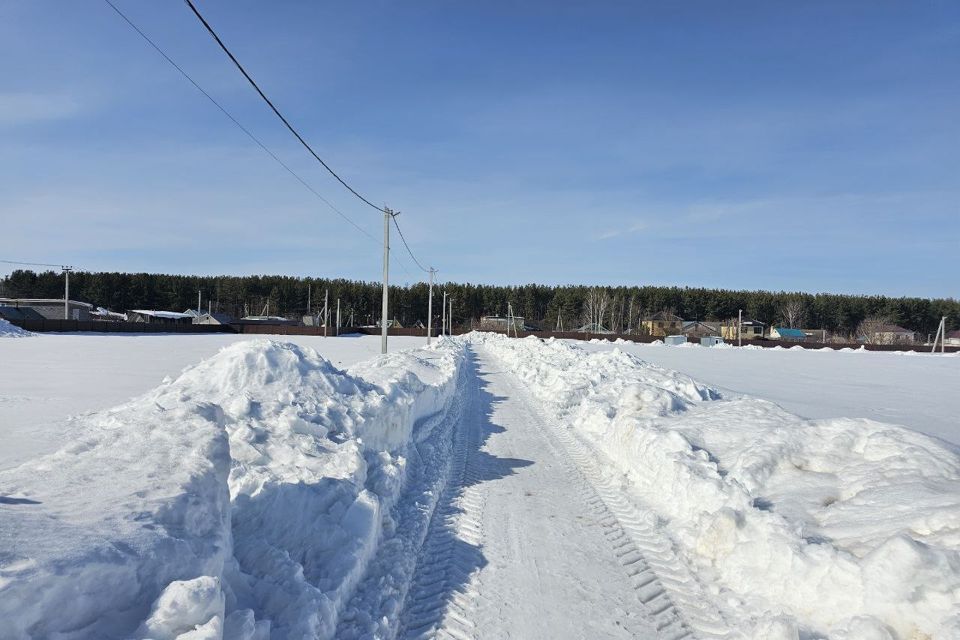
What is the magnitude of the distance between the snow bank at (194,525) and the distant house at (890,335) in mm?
108679

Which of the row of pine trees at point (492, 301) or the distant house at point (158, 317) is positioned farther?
the row of pine trees at point (492, 301)

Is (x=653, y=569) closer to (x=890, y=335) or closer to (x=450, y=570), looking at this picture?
(x=450, y=570)

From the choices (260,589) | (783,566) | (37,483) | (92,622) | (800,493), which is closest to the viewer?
(92,622)

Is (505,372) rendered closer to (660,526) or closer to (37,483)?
(660,526)

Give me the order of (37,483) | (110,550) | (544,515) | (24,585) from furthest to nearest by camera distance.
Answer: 1. (544,515)
2. (37,483)
3. (110,550)
4. (24,585)

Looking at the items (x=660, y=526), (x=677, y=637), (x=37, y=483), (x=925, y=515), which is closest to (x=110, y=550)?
(x=37, y=483)

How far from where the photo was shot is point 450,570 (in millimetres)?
4664

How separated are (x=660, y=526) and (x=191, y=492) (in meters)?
4.36

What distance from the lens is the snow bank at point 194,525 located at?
2.48 m

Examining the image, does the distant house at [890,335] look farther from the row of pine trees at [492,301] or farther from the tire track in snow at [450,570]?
the tire track in snow at [450,570]

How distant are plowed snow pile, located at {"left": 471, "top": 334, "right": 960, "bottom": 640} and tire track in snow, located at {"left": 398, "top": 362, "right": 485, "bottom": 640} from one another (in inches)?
73.3

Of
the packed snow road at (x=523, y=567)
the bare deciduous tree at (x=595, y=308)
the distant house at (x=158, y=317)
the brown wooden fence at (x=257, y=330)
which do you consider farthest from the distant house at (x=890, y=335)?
the distant house at (x=158, y=317)

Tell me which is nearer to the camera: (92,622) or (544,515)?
(92,622)

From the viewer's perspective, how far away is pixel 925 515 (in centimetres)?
436
